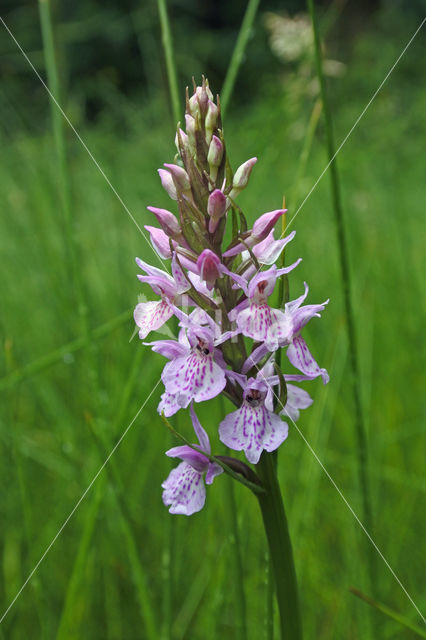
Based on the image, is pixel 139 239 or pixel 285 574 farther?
pixel 139 239

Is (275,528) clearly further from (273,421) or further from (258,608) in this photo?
(258,608)

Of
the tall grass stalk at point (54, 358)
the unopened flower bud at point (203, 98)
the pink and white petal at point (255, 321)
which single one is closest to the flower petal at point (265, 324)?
the pink and white petal at point (255, 321)

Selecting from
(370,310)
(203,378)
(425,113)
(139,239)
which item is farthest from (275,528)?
(425,113)

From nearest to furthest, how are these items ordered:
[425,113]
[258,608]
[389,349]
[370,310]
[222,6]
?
[258,608] → [389,349] → [370,310] → [425,113] → [222,6]

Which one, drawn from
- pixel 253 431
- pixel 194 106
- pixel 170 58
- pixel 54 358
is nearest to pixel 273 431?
pixel 253 431

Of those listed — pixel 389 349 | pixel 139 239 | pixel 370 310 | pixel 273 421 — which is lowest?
pixel 273 421

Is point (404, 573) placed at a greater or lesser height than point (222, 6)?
lesser

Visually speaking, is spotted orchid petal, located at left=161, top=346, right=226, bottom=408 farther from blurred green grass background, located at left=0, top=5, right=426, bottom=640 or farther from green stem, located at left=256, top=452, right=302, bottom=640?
blurred green grass background, located at left=0, top=5, right=426, bottom=640

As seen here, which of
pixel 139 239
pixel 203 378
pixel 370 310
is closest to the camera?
pixel 203 378
